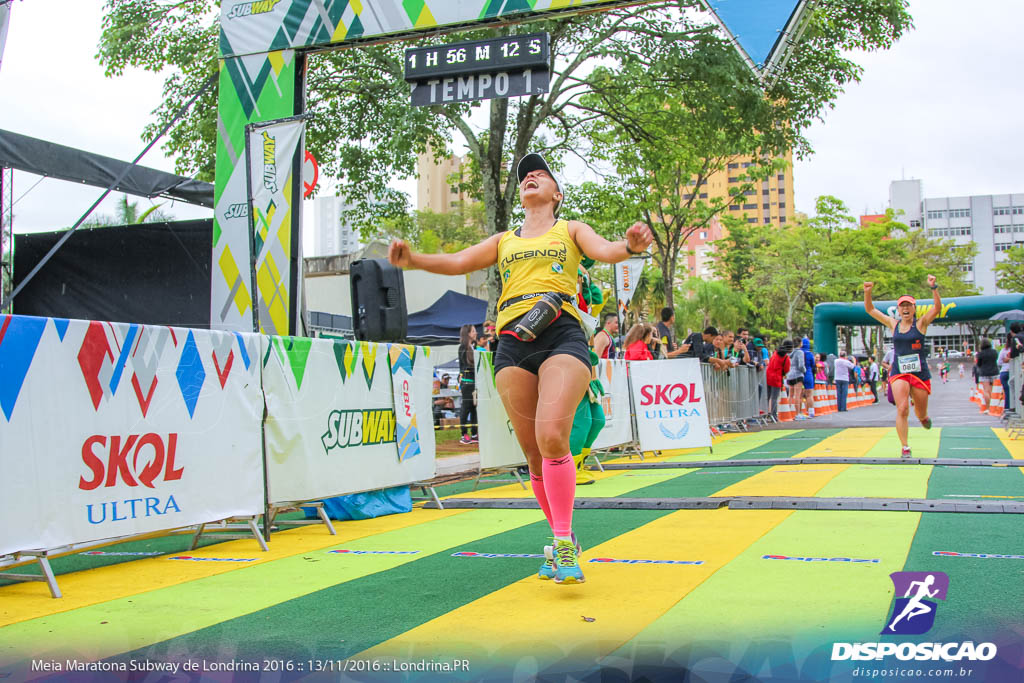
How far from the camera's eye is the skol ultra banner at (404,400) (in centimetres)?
762

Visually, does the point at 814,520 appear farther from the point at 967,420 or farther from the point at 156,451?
the point at 967,420

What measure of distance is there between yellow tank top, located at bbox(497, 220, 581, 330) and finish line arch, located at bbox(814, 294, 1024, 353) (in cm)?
3623

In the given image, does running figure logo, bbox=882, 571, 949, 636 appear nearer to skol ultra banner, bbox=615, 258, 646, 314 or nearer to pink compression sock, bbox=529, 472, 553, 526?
pink compression sock, bbox=529, 472, 553, 526

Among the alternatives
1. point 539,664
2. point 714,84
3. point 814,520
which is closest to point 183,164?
point 714,84

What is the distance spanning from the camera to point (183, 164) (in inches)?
712

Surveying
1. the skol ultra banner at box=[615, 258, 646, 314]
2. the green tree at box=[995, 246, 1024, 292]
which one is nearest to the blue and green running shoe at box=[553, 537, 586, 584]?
the skol ultra banner at box=[615, 258, 646, 314]

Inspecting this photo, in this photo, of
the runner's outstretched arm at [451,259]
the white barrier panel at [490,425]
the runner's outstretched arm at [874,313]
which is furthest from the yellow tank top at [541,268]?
the runner's outstretched arm at [874,313]

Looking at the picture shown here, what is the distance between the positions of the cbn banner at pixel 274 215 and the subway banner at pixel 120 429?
3525mm

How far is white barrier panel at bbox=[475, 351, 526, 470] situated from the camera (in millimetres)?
8828

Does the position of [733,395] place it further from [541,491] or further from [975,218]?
[975,218]

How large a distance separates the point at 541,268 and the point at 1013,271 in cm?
6558

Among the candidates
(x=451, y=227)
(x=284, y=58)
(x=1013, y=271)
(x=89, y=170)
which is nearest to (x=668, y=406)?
(x=284, y=58)

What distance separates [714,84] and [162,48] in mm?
10357

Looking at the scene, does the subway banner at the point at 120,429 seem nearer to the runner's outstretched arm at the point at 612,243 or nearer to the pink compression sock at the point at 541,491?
the pink compression sock at the point at 541,491
